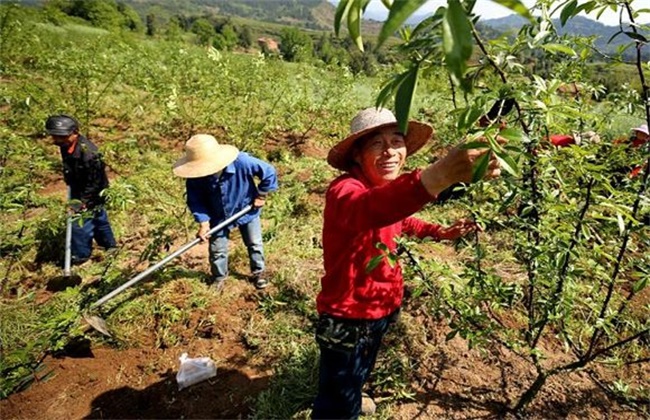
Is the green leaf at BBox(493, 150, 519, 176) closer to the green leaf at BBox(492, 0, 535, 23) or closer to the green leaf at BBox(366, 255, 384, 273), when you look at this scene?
the green leaf at BBox(492, 0, 535, 23)

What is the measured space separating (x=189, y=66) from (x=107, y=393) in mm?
6381

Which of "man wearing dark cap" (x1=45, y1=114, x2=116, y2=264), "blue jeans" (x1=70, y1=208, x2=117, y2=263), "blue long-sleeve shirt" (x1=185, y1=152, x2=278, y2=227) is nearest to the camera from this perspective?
"blue long-sleeve shirt" (x1=185, y1=152, x2=278, y2=227)

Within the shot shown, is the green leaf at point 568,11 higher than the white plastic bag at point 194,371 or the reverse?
higher

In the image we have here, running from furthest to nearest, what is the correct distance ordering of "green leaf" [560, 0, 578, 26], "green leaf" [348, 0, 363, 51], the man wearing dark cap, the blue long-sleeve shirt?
1. the man wearing dark cap
2. the blue long-sleeve shirt
3. "green leaf" [560, 0, 578, 26]
4. "green leaf" [348, 0, 363, 51]

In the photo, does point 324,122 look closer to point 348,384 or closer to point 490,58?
point 348,384

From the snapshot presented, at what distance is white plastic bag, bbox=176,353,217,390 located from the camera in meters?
2.86

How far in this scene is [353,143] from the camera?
1744 mm

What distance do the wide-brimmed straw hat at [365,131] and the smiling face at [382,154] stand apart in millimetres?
38

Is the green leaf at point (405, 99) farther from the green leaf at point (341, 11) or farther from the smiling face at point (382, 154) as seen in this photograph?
the smiling face at point (382, 154)

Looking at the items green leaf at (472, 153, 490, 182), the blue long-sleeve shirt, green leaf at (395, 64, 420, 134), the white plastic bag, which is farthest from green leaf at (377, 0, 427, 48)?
the blue long-sleeve shirt

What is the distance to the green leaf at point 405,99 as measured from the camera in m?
0.58

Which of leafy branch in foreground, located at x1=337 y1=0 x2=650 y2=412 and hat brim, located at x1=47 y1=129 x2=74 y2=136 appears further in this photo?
hat brim, located at x1=47 y1=129 x2=74 y2=136

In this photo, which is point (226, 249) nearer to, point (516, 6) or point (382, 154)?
point (382, 154)

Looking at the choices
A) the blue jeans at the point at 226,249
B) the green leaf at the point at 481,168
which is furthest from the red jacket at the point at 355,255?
the blue jeans at the point at 226,249
